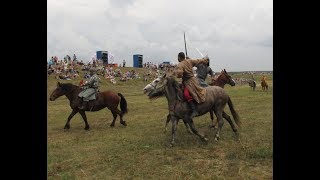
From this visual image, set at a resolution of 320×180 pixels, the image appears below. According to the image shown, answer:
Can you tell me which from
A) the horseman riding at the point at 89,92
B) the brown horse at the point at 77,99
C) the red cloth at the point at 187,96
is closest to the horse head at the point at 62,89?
the brown horse at the point at 77,99

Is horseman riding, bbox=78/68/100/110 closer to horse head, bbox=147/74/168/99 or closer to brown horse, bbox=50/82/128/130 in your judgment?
brown horse, bbox=50/82/128/130

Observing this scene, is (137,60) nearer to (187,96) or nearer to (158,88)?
(158,88)

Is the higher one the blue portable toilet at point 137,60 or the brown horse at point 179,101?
the blue portable toilet at point 137,60

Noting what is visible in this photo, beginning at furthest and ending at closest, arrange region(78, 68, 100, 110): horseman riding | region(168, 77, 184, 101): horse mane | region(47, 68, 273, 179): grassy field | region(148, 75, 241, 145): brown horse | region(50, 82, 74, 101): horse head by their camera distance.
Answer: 1. region(50, 82, 74, 101): horse head
2. region(78, 68, 100, 110): horseman riding
3. region(168, 77, 184, 101): horse mane
4. region(148, 75, 241, 145): brown horse
5. region(47, 68, 273, 179): grassy field

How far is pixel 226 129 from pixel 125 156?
4859 millimetres

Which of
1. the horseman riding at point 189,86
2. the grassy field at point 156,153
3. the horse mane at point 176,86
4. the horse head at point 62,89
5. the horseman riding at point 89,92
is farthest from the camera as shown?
the horse head at point 62,89

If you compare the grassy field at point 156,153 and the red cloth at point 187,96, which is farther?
the red cloth at point 187,96

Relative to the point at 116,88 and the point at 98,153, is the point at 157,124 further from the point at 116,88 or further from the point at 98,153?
the point at 116,88

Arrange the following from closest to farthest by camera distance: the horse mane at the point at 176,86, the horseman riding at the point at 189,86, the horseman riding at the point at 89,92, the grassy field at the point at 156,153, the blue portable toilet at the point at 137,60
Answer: the grassy field at the point at 156,153, the horseman riding at the point at 189,86, the horse mane at the point at 176,86, the horseman riding at the point at 89,92, the blue portable toilet at the point at 137,60

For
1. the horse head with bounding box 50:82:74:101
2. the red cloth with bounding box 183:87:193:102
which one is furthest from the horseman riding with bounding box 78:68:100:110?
the red cloth with bounding box 183:87:193:102

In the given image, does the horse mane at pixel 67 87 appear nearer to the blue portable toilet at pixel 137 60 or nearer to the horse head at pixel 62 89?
the horse head at pixel 62 89

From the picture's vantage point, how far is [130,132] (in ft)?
46.0
